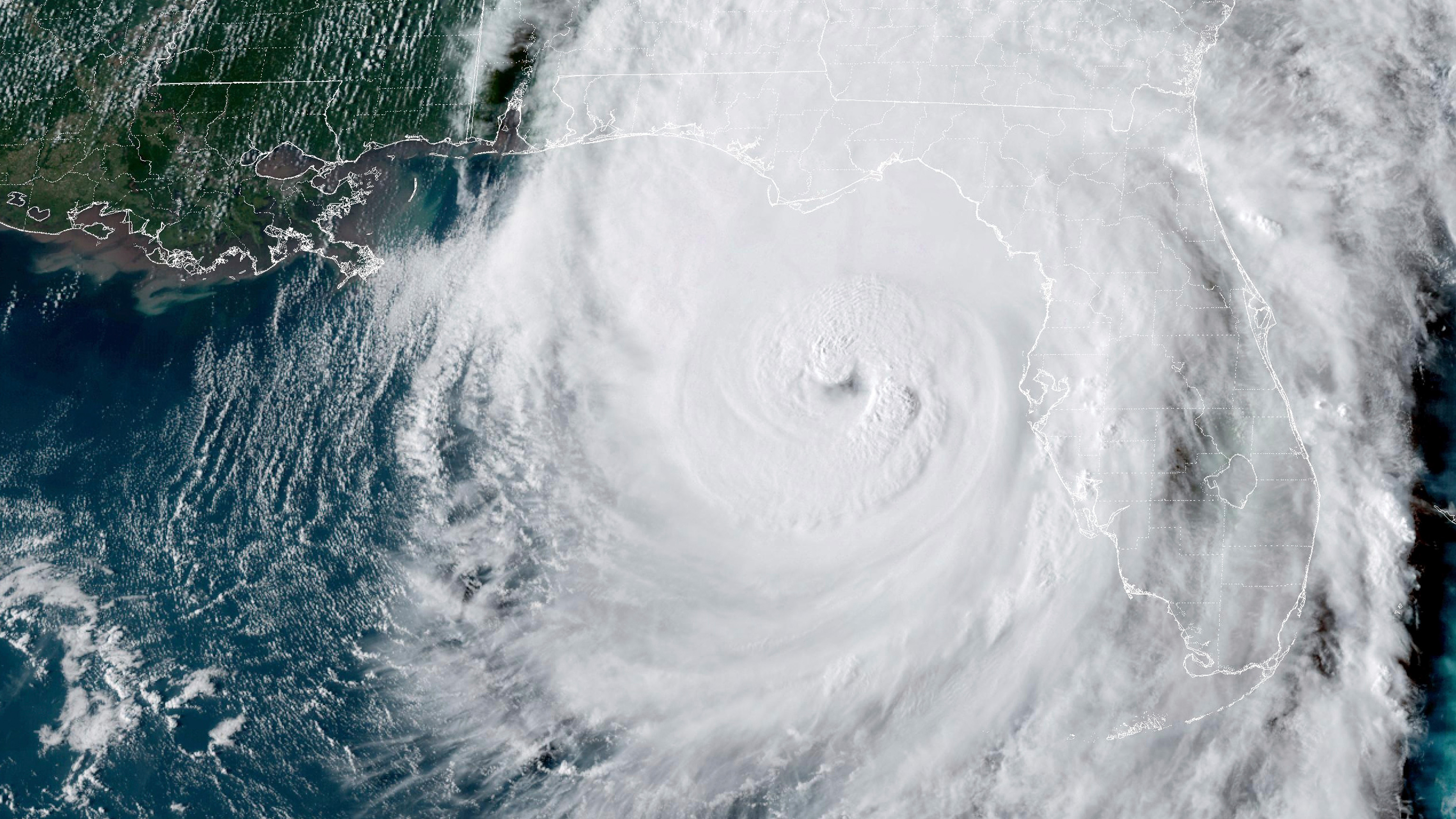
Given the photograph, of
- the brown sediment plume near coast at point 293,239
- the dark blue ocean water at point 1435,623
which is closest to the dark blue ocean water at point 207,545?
the brown sediment plume near coast at point 293,239

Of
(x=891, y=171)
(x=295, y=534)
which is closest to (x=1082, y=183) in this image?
(x=891, y=171)

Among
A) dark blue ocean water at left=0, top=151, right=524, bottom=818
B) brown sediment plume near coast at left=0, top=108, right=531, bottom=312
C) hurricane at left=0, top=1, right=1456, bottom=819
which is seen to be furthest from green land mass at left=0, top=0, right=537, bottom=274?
dark blue ocean water at left=0, top=151, right=524, bottom=818

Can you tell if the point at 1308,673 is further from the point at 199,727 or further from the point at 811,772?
the point at 199,727

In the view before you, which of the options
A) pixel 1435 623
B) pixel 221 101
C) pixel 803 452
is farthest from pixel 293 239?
pixel 1435 623

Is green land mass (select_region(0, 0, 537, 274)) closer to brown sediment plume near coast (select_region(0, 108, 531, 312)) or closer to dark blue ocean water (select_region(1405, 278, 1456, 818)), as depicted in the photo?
brown sediment plume near coast (select_region(0, 108, 531, 312))

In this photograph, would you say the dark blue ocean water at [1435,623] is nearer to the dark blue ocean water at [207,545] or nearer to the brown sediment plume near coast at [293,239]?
the dark blue ocean water at [207,545]

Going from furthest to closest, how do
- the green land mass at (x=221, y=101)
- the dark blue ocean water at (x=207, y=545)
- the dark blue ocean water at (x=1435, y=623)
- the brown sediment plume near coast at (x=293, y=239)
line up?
1. the green land mass at (x=221, y=101)
2. the brown sediment plume near coast at (x=293, y=239)
3. the dark blue ocean water at (x=207, y=545)
4. the dark blue ocean water at (x=1435, y=623)

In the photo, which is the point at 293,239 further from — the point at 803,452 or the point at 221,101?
the point at 803,452
